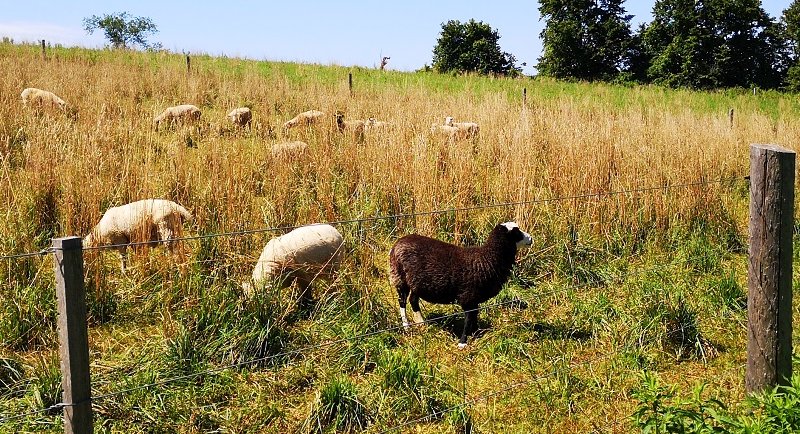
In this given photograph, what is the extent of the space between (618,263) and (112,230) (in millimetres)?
4520

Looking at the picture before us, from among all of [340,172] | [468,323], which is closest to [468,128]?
[340,172]

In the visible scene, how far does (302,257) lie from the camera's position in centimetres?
456

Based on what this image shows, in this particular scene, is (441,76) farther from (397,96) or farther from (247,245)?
(247,245)

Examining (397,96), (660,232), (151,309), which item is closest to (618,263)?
(660,232)

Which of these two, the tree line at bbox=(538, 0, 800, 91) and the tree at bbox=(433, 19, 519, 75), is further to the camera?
the tree at bbox=(433, 19, 519, 75)

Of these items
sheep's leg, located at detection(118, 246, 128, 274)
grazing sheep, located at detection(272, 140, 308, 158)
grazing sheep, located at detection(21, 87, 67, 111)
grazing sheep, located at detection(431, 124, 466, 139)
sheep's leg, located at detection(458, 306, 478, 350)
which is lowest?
sheep's leg, located at detection(458, 306, 478, 350)

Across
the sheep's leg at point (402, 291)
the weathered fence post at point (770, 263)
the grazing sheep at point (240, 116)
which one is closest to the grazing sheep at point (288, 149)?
the grazing sheep at point (240, 116)

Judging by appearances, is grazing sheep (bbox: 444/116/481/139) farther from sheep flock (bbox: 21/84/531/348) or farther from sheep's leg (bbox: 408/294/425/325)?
sheep's leg (bbox: 408/294/425/325)

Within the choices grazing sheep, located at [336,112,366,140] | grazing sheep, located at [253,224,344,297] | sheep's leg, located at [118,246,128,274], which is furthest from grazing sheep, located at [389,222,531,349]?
grazing sheep, located at [336,112,366,140]

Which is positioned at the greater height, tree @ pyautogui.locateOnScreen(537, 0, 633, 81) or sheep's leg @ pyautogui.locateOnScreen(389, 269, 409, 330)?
tree @ pyautogui.locateOnScreen(537, 0, 633, 81)

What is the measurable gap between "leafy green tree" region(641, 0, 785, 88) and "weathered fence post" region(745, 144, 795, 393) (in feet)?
147

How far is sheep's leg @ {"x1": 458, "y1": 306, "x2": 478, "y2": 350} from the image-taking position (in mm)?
4281

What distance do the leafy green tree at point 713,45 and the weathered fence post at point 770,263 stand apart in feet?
147

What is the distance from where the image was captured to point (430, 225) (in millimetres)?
6004
